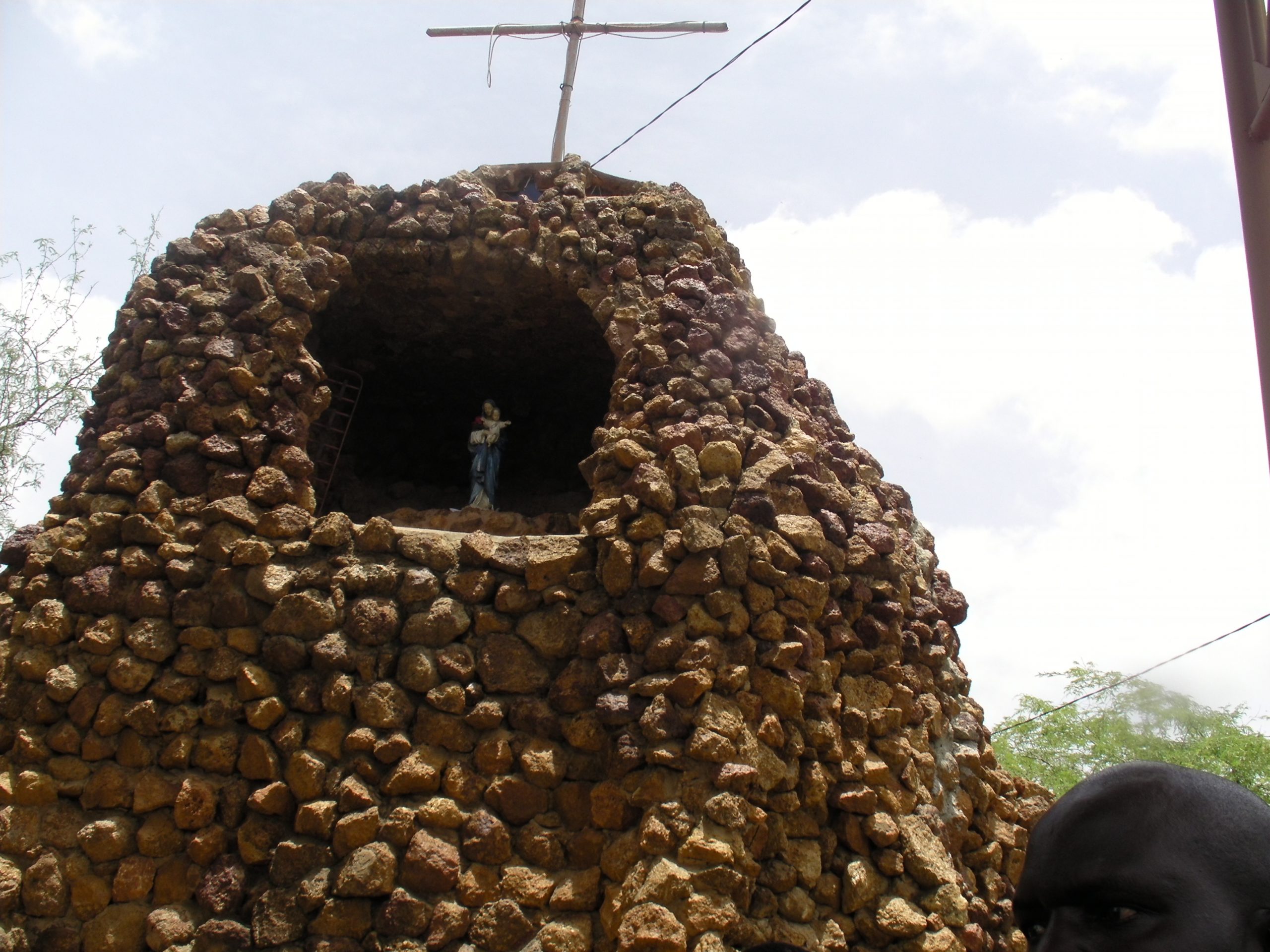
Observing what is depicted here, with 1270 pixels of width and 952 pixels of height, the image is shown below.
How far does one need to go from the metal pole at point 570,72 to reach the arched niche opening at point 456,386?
1574 mm

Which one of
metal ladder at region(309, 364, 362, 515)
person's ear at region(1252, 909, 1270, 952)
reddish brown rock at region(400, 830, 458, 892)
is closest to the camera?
person's ear at region(1252, 909, 1270, 952)

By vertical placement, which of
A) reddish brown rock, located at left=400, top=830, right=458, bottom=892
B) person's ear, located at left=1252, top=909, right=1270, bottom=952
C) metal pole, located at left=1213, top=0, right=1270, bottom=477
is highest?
metal pole, located at left=1213, top=0, right=1270, bottom=477

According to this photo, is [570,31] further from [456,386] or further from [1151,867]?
[1151,867]

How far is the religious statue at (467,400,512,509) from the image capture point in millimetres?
7109

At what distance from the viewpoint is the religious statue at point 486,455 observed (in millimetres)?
7109

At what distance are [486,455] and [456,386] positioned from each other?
143 cm

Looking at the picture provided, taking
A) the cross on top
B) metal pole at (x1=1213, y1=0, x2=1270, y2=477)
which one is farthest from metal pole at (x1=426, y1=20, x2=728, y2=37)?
metal pole at (x1=1213, y1=0, x2=1270, y2=477)

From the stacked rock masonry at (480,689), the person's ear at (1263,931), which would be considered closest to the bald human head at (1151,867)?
the person's ear at (1263,931)

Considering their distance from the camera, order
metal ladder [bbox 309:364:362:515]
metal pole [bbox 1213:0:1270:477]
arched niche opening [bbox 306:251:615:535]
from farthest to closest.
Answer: metal ladder [bbox 309:364:362:515]
arched niche opening [bbox 306:251:615:535]
metal pole [bbox 1213:0:1270:477]

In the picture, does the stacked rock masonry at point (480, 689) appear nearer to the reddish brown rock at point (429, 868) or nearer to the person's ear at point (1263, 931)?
the reddish brown rock at point (429, 868)

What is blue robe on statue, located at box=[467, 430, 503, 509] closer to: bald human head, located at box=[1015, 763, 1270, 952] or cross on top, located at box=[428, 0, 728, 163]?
cross on top, located at box=[428, 0, 728, 163]

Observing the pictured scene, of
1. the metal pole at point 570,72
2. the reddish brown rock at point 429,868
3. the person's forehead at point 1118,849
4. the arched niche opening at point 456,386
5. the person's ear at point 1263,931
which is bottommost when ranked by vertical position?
the reddish brown rock at point 429,868

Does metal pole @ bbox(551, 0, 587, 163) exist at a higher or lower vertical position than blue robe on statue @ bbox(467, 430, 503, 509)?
higher

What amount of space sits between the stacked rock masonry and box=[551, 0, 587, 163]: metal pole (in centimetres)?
214
